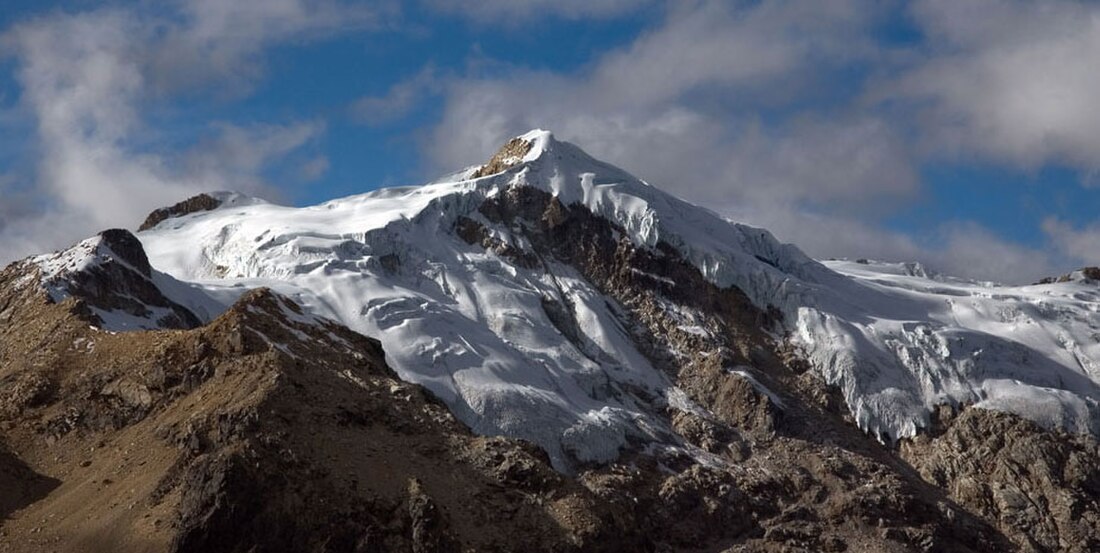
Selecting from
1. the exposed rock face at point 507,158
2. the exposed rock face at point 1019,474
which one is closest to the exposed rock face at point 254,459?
the exposed rock face at point 1019,474

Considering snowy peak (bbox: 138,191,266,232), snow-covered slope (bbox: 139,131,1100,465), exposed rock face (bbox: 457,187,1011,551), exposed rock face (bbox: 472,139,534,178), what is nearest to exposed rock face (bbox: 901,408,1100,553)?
exposed rock face (bbox: 457,187,1011,551)

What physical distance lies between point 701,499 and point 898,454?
29079 millimetres

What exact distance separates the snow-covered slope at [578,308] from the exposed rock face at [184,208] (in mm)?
2810

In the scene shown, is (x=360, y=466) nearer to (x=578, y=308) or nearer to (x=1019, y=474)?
(x=1019, y=474)

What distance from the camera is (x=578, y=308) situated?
496 ft

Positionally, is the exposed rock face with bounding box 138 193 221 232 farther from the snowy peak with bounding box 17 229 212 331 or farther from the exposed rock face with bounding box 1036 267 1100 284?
the exposed rock face with bounding box 1036 267 1100 284

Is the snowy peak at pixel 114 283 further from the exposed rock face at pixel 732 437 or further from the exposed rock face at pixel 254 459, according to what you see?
the exposed rock face at pixel 732 437

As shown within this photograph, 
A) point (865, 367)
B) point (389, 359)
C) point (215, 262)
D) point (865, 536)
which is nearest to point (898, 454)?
point (865, 367)

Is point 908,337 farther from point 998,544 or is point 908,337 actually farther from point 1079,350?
point 998,544

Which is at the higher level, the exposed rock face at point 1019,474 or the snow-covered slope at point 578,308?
→ the snow-covered slope at point 578,308

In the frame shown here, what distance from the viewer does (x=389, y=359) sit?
5064 inches

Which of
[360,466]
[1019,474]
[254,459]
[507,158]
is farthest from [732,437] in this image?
[254,459]

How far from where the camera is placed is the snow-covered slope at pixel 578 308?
132m

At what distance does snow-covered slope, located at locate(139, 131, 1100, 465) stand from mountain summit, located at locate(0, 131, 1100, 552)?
34cm
